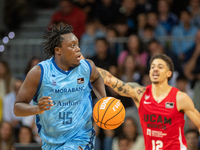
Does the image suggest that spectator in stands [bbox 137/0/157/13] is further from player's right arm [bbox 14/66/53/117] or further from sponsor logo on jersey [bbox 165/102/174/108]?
player's right arm [bbox 14/66/53/117]

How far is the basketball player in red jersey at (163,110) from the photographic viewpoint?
16.7 feet

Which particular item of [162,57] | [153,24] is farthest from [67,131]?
[153,24]

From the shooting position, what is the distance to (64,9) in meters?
9.52

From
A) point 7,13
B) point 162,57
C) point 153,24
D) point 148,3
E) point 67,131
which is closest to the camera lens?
point 67,131

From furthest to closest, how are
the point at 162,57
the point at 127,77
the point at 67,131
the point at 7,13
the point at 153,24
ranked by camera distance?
the point at 7,13 < the point at 153,24 < the point at 127,77 < the point at 162,57 < the point at 67,131

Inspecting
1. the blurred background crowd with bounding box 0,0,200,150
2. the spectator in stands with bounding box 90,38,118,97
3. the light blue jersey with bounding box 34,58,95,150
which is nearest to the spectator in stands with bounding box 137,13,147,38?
the blurred background crowd with bounding box 0,0,200,150

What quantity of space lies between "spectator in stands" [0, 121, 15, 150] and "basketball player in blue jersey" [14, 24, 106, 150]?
4132mm

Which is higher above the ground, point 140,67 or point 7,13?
point 7,13

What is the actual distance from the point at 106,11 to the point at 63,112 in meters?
5.95

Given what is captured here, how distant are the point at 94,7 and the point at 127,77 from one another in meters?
2.92

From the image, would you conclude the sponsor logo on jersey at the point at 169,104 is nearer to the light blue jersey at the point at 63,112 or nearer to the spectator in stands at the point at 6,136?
the light blue jersey at the point at 63,112

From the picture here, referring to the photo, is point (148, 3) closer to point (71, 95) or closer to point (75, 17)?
point (75, 17)

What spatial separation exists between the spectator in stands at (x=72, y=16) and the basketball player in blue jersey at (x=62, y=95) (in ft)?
16.2

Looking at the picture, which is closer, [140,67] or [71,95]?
[71,95]
